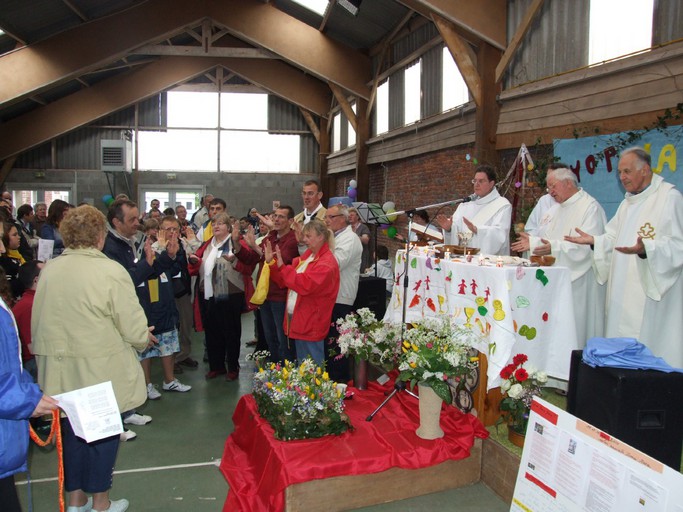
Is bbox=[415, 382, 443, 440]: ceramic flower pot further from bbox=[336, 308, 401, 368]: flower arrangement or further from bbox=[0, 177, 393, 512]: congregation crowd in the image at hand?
bbox=[0, 177, 393, 512]: congregation crowd

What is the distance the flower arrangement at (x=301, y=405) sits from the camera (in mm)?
3199

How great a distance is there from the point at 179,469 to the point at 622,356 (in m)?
2.60

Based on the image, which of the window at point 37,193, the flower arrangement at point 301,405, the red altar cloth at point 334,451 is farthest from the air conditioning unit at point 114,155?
the flower arrangement at point 301,405

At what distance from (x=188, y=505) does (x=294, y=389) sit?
0.84m

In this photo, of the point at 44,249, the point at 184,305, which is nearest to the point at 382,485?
the point at 184,305

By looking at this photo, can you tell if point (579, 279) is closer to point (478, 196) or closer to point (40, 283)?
point (478, 196)

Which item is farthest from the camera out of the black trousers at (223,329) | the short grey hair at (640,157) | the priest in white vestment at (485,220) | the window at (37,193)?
the window at (37,193)

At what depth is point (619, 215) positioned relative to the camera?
3.61 m

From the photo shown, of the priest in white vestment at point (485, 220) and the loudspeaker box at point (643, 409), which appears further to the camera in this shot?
the priest in white vestment at point (485, 220)

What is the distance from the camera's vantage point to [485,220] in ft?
13.6

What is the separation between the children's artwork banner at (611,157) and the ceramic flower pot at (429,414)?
2841 millimetres

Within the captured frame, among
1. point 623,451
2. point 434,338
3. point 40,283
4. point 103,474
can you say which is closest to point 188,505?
point 103,474

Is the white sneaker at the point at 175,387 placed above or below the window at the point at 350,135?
below

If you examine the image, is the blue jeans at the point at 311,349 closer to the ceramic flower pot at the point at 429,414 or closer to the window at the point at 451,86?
the ceramic flower pot at the point at 429,414
